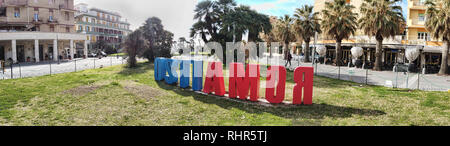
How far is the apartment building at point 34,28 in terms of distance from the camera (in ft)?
151

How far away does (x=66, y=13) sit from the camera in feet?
190

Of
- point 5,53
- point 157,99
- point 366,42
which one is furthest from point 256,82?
point 5,53

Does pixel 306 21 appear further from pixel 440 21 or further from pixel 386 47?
pixel 440 21

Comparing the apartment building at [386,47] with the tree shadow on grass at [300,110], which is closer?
the tree shadow on grass at [300,110]

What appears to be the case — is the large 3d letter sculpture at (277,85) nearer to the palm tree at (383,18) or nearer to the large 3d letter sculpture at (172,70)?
the large 3d letter sculpture at (172,70)

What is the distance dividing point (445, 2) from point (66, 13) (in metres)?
62.3

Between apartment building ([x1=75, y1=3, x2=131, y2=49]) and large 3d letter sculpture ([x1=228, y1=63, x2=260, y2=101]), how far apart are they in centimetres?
7015


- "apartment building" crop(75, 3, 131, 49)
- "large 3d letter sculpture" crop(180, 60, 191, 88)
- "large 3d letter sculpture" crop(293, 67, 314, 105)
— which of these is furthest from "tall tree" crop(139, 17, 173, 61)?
"apartment building" crop(75, 3, 131, 49)

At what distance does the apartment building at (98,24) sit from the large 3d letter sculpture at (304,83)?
72751 mm

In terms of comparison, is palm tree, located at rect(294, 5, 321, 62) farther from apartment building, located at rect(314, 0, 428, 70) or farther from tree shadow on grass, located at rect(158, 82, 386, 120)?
tree shadow on grass, located at rect(158, 82, 386, 120)

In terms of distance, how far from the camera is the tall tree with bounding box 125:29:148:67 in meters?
35.0

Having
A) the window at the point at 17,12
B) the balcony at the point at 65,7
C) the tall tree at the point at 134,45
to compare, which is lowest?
the tall tree at the point at 134,45

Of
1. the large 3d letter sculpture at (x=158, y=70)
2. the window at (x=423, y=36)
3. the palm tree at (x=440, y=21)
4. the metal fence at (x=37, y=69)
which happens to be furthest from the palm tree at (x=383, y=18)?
the metal fence at (x=37, y=69)
